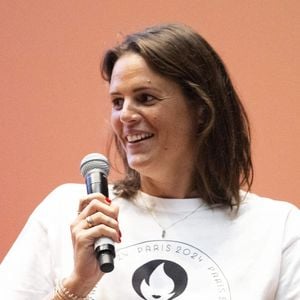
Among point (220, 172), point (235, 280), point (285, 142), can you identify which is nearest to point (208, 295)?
point (235, 280)

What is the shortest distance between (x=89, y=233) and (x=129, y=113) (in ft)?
1.14

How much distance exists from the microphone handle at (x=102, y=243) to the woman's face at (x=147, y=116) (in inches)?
8.5

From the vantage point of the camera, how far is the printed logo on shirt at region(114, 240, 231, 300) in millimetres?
1198

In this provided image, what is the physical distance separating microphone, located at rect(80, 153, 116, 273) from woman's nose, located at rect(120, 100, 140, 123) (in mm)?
166

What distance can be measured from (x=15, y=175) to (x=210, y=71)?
0.78 meters

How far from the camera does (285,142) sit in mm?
1882

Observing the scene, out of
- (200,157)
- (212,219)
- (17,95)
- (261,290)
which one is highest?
(17,95)

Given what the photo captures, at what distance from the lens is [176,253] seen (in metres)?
1.25

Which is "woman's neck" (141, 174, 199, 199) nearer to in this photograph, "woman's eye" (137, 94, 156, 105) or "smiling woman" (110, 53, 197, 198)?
"smiling woman" (110, 53, 197, 198)

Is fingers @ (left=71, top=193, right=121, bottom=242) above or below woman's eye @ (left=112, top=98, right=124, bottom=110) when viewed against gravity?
below

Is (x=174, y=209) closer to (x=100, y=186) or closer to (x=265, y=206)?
(x=265, y=206)

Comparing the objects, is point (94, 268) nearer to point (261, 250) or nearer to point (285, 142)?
point (261, 250)

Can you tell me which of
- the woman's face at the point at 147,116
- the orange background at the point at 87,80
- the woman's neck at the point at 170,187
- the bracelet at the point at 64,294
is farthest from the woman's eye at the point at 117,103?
the orange background at the point at 87,80

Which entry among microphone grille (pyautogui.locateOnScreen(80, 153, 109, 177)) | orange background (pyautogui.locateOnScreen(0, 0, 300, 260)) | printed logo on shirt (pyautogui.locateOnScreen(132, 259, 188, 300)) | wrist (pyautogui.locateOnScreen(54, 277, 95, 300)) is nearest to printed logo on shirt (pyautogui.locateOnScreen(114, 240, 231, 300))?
printed logo on shirt (pyautogui.locateOnScreen(132, 259, 188, 300))
